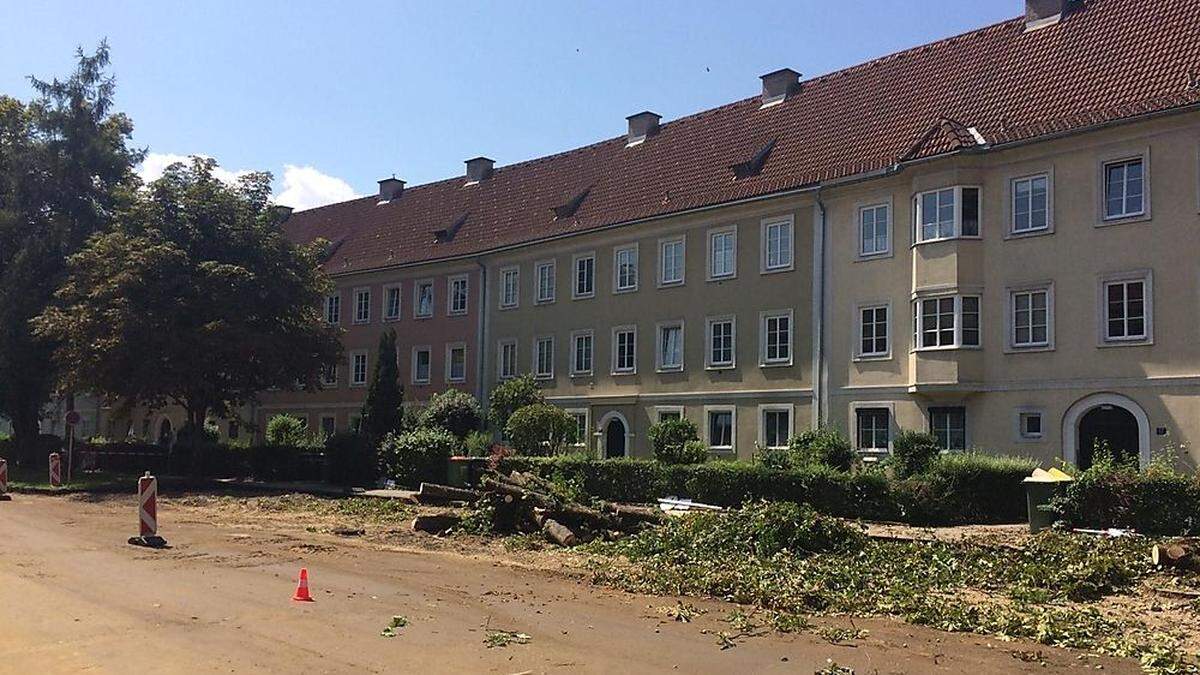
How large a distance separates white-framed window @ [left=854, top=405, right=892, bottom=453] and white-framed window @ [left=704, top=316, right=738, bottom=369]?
16.9ft

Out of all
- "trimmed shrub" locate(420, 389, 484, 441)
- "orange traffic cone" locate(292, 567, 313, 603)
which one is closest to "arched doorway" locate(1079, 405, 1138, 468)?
"trimmed shrub" locate(420, 389, 484, 441)

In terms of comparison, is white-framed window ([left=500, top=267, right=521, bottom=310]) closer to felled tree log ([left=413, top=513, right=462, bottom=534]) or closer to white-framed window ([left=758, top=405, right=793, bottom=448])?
white-framed window ([left=758, top=405, right=793, bottom=448])

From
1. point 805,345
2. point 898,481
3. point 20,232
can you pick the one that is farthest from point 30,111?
point 898,481

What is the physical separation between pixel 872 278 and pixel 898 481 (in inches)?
389

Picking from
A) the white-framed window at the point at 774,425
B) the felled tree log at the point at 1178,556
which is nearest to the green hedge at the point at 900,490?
the felled tree log at the point at 1178,556

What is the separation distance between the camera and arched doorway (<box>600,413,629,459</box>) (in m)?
37.9

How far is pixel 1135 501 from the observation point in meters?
18.3

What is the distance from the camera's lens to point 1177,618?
11.4m

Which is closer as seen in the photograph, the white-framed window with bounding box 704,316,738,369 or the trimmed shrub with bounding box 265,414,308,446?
the white-framed window with bounding box 704,316,738,369

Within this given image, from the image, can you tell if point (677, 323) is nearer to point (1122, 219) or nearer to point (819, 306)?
point (819, 306)

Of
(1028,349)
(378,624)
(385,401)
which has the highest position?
(1028,349)

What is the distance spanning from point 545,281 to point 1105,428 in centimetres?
2199

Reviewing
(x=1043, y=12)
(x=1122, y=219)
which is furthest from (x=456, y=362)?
(x=1122, y=219)

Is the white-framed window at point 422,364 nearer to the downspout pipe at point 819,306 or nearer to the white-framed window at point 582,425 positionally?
the white-framed window at point 582,425
